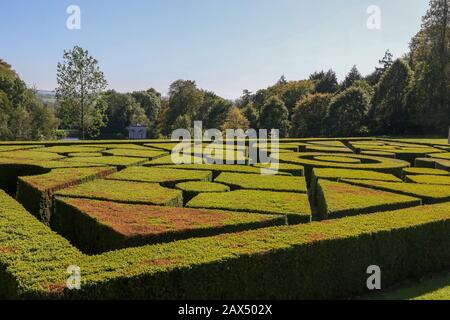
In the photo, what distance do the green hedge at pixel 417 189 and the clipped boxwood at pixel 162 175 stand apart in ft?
15.5

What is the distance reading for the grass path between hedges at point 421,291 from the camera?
805cm

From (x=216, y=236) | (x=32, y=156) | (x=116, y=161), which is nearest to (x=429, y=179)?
(x=216, y=236)

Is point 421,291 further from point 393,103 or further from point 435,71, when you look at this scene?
point 393,103

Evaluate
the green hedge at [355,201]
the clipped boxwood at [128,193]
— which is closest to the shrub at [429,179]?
the green hedge at [355,201]

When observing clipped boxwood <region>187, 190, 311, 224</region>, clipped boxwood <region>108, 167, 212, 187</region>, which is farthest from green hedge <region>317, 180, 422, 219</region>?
clipped boxwood <region>108, 167, 212, 187</region>

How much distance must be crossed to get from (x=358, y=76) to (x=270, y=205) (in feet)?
270

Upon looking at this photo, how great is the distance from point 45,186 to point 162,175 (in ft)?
12.1

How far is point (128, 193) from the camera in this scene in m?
11.4

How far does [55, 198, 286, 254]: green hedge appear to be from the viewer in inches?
312

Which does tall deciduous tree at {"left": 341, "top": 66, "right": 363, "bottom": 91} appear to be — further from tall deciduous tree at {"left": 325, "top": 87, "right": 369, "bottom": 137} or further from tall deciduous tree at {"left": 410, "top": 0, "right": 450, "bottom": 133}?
tall deciduous tree at {"left": 410, "top": 0, "right": 450, "bottom": 133}

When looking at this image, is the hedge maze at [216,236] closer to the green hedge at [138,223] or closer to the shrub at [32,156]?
the green hedge at [138,223]
